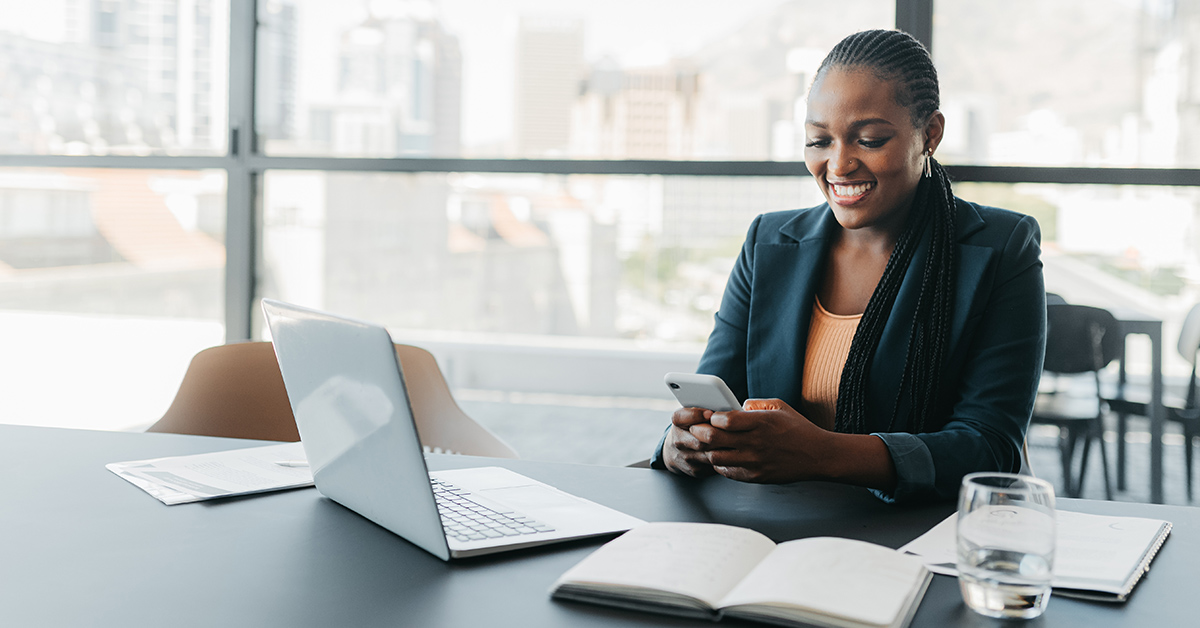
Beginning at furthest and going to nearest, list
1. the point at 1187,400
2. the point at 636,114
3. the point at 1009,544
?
the point at 636,114 → the point at 1187,400 → the point at 1009,544

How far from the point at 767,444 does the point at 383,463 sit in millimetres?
473

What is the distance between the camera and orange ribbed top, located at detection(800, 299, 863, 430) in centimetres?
158

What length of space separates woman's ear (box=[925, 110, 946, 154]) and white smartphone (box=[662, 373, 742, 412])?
2.18 feet

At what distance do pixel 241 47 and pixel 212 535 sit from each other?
2.43 metres

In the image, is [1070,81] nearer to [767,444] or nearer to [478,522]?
[767,444]

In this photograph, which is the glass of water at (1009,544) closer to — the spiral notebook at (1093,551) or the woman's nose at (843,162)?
the spiral notebook at (1093,551)

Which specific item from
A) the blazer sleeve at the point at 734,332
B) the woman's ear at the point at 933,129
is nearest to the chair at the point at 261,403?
the blazer sleeve at the point at 734,332

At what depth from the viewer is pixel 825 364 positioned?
1593 millimetres

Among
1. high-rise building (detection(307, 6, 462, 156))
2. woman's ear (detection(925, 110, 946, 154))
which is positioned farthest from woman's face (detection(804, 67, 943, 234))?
high-rise building (detection(307, 6, 462, 156))

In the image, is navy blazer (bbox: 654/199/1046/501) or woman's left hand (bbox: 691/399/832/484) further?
navy blazer (bbox: 654/199/1046/501)

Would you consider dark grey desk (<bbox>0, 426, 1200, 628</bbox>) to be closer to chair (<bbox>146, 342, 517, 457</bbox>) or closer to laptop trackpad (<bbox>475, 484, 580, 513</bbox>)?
laptop trackpad (<bbox>475, 484, 580, 513</bbox>)

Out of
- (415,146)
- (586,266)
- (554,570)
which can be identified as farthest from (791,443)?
(415,146)

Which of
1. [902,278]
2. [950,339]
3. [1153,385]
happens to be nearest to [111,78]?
[902,278]

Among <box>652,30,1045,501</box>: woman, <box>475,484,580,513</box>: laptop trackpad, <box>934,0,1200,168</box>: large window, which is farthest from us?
<box>934,0,1200,168</box>: large window
